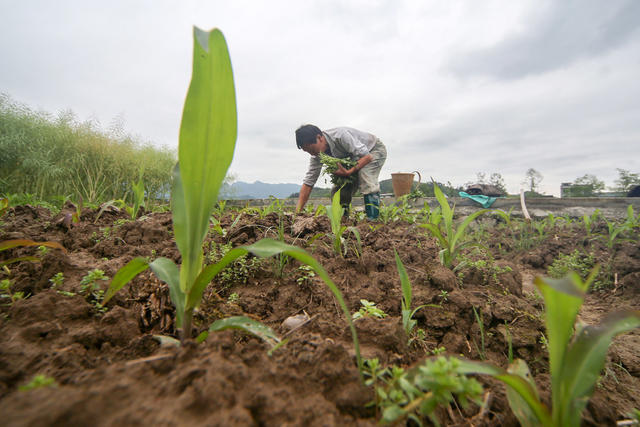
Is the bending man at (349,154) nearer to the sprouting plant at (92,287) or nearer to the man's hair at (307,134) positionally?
the man's hair at (307,134)

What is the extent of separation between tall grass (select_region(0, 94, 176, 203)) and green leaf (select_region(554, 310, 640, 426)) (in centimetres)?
464

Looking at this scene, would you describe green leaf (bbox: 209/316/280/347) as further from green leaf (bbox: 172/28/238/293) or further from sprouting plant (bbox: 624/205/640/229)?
sprouting plant (bbox: 624/205/640/229)

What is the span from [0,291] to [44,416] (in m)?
0.91

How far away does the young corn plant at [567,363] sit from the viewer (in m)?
0.51

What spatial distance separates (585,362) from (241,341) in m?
0.80

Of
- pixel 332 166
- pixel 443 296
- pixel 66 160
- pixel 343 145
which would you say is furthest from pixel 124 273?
pixel 66 160

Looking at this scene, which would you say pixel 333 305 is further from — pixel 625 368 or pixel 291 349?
pixel 625 368

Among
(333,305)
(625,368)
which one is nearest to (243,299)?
(333,305)

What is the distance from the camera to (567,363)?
0.56 meters

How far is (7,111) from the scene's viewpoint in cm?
438

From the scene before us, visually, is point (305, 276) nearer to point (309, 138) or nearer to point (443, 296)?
point (443, 296)

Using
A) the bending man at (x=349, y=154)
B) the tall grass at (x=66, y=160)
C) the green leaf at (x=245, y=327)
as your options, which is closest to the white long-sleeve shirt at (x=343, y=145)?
the bending man at (x=349, y=154)

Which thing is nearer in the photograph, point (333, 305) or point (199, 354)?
point (199, 354)

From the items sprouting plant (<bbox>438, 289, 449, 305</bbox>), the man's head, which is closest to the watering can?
the man's head
